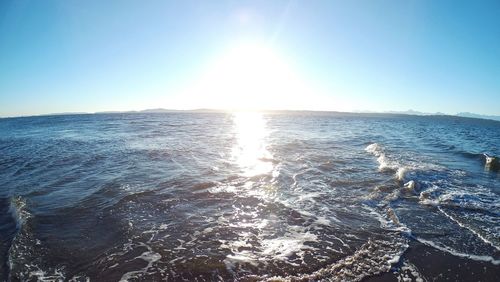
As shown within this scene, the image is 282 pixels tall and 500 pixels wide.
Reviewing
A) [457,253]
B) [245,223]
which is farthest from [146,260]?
[457,253]

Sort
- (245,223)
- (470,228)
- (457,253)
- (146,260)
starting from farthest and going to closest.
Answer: (245,223), (470,228), (457,253), (146,260)

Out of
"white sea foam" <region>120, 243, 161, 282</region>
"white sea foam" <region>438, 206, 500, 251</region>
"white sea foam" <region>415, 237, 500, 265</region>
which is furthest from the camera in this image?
"white sea foam" <region>438, 206, 500, 251</region>

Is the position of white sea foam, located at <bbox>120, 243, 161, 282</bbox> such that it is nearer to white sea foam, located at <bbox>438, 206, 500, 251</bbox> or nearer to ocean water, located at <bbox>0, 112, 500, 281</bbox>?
ocean water, located at <bbox>0, 112, 500, 281</bbox>

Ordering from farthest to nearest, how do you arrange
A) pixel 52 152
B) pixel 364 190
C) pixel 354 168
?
1. pixel 52 152
2. pixel 354 168
3. pixel 364 190

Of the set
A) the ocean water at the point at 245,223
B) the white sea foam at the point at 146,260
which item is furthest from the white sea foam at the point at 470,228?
the white sea foam at the point at 146,260

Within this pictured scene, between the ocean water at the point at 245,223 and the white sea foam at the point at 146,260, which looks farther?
the ocean water at the point at 245,223

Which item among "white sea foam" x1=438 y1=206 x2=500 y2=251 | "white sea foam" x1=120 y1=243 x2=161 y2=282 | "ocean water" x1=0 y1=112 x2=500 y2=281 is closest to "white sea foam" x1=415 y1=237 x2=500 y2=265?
"ocean water" x1=0 y1=112 x2=500 y2=281

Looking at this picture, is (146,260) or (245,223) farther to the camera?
(245,223)

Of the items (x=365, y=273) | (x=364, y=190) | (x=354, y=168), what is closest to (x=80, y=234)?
(x=365, y=273)

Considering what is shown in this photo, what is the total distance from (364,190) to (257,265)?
7.08m

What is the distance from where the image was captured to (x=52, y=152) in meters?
20.1

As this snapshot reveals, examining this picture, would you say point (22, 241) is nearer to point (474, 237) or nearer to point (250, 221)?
point (250, 221)

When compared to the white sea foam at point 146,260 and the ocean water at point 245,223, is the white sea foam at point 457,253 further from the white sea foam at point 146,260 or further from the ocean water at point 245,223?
the white sea foam at point 146,260

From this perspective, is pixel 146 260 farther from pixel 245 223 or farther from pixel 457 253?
pixel 457 253
